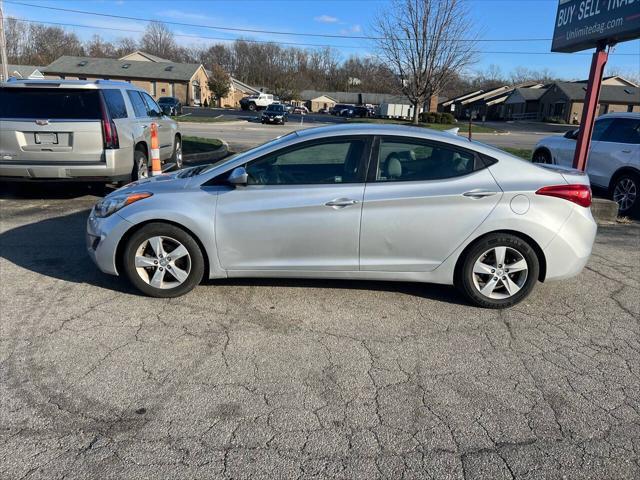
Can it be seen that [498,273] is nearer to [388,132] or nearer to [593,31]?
[388,132]

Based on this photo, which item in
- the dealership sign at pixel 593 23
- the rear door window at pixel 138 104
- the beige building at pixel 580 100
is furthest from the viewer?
the beige building at pixel 580 100

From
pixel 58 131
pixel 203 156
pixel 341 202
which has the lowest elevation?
pixel 203 156

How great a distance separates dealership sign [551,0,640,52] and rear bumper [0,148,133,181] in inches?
313

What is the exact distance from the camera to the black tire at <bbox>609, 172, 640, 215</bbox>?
8391mm

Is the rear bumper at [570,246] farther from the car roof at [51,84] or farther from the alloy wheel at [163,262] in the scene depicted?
the car roof at [51,84]

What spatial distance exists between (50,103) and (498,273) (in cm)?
669

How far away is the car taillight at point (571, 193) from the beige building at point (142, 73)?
7314 centimetres

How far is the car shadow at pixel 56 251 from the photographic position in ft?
16.3

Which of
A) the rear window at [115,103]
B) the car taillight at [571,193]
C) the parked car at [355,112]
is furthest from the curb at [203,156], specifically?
the parked car at [355,112]

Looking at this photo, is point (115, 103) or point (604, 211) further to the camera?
point (604, 211)

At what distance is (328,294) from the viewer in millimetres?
4707

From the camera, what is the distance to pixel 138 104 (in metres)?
8.95

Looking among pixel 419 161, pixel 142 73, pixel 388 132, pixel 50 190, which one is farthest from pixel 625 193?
pixel 142 73

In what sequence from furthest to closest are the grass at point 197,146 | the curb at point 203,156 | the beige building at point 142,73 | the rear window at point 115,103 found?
the beige building at point 142,73 → the grass at point 197,146 → the curb at point 203,156 → the rear window at point 115,103
